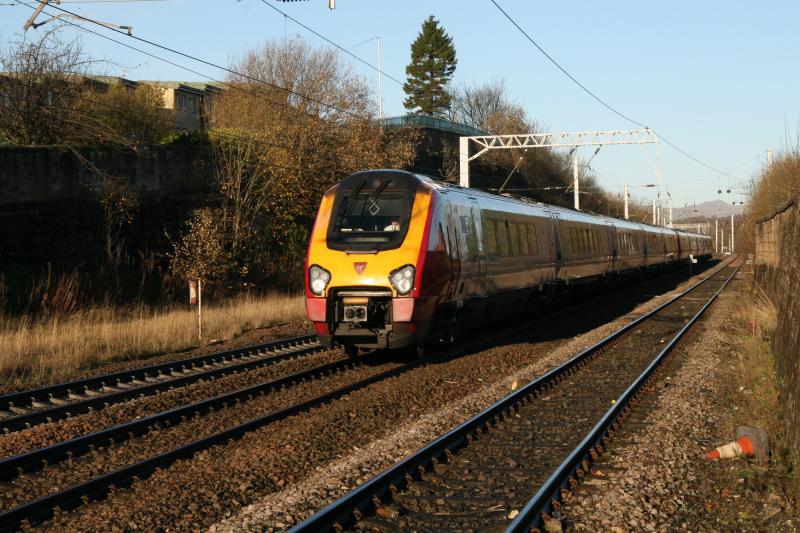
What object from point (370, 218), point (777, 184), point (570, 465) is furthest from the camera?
point (777, 184)

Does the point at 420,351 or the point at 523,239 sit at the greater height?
the point at 523,239

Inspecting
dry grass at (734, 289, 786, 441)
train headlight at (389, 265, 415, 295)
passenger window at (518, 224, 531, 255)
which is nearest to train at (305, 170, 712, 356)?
train headlight at (389, 265, 415, 295)

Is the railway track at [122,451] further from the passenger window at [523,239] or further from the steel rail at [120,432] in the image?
the passenger window at [523,239]

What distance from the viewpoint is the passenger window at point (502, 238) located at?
1592 cm

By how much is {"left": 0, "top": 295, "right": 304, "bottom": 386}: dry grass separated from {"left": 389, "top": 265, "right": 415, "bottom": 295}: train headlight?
498cm

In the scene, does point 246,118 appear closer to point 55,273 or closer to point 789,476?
point 55,273

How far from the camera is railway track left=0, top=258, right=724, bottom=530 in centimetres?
612

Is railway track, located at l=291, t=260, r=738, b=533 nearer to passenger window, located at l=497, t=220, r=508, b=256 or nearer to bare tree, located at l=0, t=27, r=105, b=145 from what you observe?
passenger window, located at l=497, t=220, r=508, b=256

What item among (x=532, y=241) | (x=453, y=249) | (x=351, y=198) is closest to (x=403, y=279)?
(x=453, y=249)

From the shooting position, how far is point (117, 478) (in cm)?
658

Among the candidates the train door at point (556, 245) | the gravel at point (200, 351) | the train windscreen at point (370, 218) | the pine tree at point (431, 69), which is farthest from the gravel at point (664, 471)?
the pine tree at point (431, 69)

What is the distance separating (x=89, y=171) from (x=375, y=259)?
14191 mm

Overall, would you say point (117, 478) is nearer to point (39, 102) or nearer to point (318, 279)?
point (318, 279)

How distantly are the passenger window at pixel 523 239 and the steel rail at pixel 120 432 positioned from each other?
7274 mm
